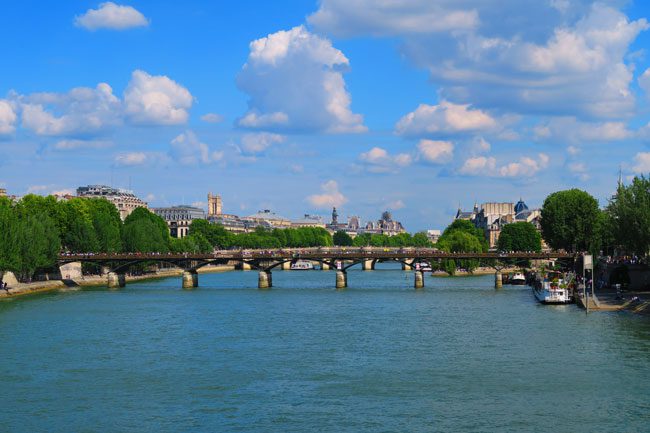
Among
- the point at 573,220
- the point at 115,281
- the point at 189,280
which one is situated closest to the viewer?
the point at 189,280

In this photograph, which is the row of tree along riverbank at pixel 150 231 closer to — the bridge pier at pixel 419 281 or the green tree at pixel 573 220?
the green tree at pixel 573 220

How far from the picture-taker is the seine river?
33.9 metres

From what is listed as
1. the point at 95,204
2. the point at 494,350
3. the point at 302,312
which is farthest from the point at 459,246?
the point at 494,350

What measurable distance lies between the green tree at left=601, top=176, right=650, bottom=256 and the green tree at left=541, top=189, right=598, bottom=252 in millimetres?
38835

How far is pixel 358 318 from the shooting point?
67.2 meters

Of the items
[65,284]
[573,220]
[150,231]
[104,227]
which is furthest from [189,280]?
[573,220]

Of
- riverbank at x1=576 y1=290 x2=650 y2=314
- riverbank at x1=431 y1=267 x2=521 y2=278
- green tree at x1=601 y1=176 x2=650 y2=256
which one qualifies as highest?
green tree at x1=601 y1=176 x2=650 y2=256

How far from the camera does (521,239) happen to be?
168 metres

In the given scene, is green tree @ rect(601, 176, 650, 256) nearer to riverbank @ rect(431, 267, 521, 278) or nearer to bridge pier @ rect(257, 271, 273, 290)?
bridge pier @ rect(257, 271, 273, 290)

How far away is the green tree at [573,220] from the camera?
4747 inches

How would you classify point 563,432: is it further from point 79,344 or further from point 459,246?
point 459,246

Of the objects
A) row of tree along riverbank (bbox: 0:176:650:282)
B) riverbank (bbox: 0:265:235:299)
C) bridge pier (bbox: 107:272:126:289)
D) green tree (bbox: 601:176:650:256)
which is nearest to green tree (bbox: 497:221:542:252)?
row of tree along riverbank (bbox: 0:176:650:282)

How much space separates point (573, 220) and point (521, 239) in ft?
153

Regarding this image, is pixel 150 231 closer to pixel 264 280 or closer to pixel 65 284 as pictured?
pixel 65 284
